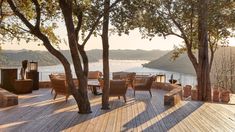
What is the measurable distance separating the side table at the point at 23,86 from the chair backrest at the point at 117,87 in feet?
12.5

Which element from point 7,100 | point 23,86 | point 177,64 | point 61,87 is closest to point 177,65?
point 177,64

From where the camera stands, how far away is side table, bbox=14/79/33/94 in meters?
11.8

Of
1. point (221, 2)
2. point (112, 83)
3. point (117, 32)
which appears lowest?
point (112, 83)

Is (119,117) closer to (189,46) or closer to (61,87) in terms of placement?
(61,87)

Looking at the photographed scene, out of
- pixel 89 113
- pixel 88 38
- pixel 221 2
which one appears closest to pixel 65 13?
pixel 88 38

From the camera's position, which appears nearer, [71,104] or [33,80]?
[71,104]

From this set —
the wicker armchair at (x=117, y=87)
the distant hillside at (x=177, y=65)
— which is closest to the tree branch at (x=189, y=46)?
the wicker armchair at (x=117, y=87)

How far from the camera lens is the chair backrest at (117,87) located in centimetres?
984

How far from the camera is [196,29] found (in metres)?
14.9

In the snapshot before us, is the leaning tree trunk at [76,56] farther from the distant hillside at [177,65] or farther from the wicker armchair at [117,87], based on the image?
the distant hillside at [177,65]

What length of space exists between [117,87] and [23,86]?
13.3 feet

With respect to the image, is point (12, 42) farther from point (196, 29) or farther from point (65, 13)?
point (196, 29)

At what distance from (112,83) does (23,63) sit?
434 cm

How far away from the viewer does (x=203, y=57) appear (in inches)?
515
